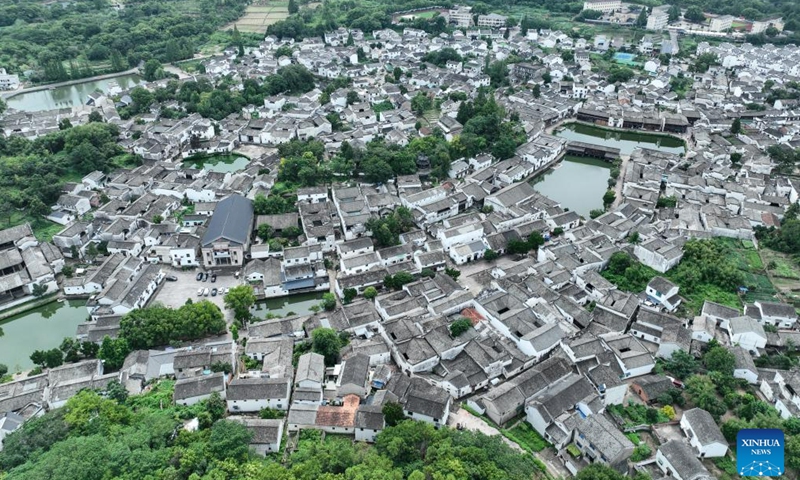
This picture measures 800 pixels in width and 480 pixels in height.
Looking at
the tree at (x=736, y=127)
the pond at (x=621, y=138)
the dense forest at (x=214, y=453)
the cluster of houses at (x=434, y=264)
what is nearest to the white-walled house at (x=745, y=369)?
the cluster of houses at (x=434, y=264)

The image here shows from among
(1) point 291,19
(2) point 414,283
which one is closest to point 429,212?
(2) point 414,283

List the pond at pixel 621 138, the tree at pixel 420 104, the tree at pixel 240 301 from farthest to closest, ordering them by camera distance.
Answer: the tree at pixel 420 104
the pond at pixel 621 138
the tree at pixel 240 301

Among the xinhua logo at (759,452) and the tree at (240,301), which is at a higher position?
the xinhua logo at (759,452)

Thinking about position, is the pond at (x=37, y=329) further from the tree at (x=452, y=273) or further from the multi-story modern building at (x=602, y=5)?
the multi-story modern building at (x=602, y=5)

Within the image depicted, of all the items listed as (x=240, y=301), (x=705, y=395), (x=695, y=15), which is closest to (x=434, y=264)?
(x=240, y=301)

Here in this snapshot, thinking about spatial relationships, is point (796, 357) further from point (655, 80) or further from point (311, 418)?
point (655, 80)

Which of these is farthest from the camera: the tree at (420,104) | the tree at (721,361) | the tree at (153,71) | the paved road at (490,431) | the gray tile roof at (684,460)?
the tree at (153,71)
